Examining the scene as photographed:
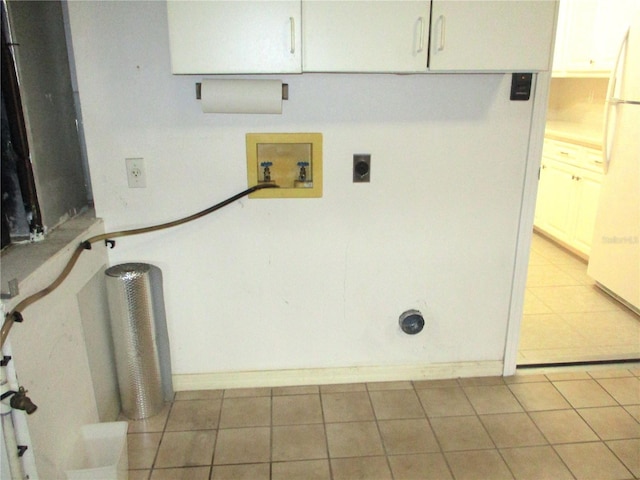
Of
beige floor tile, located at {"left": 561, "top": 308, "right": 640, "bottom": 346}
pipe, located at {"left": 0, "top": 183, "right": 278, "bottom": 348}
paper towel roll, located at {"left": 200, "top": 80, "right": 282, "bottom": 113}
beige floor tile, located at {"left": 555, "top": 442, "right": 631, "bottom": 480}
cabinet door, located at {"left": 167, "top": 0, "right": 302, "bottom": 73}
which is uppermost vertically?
cabinet door, located at {"left": 167, "top": 0, "right": 302, "bottom": 73}

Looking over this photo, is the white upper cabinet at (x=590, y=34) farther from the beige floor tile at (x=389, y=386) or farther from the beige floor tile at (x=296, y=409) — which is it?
the beige floor tile at (x=296, y=409)

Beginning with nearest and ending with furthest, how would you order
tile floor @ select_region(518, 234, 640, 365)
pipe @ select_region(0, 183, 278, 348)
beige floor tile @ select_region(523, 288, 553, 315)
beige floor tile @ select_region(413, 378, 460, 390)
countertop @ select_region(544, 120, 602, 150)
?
pipe @ select_region(0, 183, 278, 348), beige floor tile @ select_region(413, 378, 460, 390), tile floor @ select_region(518, 234, 640, 365), beige floor tile @ select_region(523, 288, 553, 315), countertop @ select_region(544, 120, 602, 150)

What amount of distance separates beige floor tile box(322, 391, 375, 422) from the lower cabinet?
215cm

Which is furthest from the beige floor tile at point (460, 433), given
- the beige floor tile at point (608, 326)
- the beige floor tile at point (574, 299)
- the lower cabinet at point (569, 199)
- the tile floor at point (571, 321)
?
the lower cabinet at point (569, 199)

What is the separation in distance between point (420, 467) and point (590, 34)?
139 inches

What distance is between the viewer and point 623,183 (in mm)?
3033

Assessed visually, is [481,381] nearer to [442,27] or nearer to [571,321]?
[571,321]

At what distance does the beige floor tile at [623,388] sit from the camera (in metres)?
2.29

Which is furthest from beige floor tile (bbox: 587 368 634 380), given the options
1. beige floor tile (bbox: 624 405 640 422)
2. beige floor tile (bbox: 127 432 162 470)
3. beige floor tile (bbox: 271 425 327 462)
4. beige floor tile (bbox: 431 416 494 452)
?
beige floor tile (bbox: 127 432 162 470)

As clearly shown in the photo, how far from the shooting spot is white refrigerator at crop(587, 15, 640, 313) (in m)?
2.90

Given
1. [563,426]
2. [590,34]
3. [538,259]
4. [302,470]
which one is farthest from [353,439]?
[590,34]

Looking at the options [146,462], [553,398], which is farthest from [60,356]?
[553,398]

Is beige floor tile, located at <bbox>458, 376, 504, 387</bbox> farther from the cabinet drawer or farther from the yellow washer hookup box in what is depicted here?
the cabinet drawer

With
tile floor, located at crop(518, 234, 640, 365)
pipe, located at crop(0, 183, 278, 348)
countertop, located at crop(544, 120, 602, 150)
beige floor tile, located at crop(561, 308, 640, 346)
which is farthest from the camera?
countertop, located at crop(544, 120, 602, 150)
